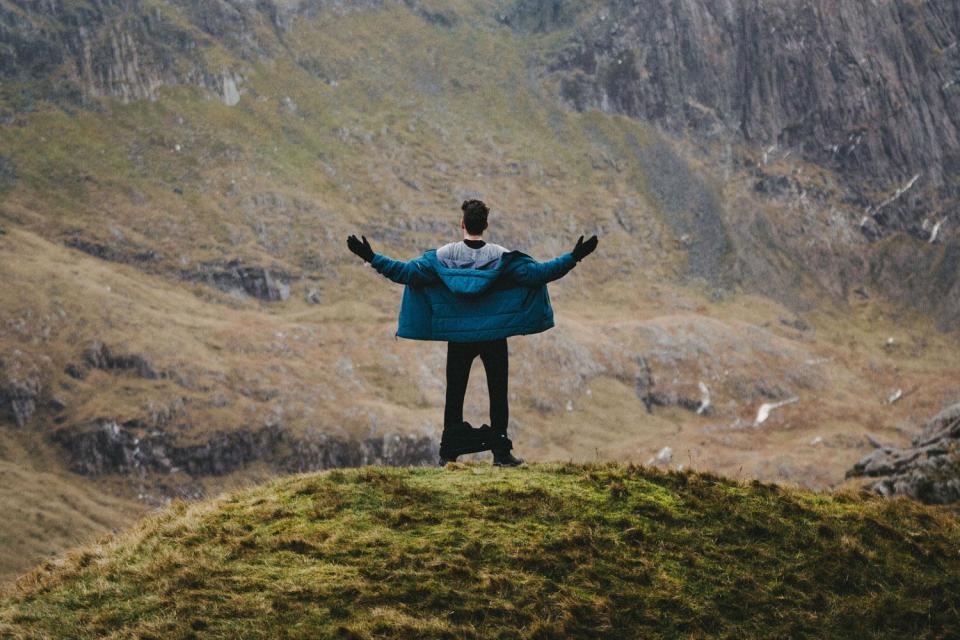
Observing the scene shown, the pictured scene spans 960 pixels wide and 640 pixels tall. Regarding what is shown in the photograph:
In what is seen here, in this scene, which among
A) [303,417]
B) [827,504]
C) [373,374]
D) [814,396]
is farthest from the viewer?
[814,396]

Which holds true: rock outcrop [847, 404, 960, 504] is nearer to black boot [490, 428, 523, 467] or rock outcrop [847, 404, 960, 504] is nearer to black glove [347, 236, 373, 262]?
black boot [490, 428, 523, 467]

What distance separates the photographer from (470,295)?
14.8 meters

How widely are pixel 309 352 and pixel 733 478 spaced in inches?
4992

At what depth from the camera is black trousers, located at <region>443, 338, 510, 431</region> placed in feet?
50.0

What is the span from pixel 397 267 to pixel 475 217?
1.41 meters

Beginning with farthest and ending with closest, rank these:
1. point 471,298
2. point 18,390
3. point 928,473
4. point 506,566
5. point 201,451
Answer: point 18,390 < point 201,451 < point 928,473 < point 471,298 < point 506,566

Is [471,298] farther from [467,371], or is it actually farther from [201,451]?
[201,451]

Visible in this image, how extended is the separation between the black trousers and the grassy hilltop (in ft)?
3.55

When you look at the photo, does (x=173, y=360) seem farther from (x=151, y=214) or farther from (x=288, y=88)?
(x=288, y=88)

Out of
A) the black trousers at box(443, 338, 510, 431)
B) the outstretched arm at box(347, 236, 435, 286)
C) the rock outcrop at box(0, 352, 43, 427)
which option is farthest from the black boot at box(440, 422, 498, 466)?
the rock outcrop at box(0, 352, 43, 427)

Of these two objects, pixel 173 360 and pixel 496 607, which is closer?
pixel 496 607

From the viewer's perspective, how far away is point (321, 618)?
1077 centimetres

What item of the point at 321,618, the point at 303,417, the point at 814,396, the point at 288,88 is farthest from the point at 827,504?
the point at 288,88

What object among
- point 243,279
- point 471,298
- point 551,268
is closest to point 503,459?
point 471,298
